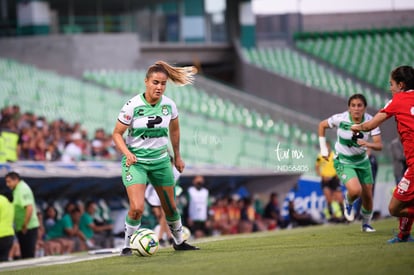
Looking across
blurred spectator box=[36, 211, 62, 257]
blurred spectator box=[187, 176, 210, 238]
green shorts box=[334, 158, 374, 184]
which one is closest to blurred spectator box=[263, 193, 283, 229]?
blurred spectator box=[187, 176, 210, 238]

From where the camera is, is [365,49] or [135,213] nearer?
[135,213]

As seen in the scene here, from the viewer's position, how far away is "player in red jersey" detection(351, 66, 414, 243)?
12.1 metres

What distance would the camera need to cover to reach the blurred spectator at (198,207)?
2425 cm

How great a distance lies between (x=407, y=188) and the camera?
1208 cm

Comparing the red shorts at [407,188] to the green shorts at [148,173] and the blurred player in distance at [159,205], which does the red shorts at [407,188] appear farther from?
the blurred player in distance at [159,205]

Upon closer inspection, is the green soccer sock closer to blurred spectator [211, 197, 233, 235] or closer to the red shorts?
the red shorts

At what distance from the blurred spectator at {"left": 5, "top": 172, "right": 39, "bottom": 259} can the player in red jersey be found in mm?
8293

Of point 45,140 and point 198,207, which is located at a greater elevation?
point 45,140

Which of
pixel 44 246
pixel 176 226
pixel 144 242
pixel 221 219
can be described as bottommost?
pixel 221 219

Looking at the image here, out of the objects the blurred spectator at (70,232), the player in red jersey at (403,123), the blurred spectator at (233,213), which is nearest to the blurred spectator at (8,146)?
the blurred spectator at (70,232)

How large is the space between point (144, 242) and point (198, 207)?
1124 cm

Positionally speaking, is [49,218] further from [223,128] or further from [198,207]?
[223,128]

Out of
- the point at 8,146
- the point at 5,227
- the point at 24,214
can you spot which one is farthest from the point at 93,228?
the point at 5,227

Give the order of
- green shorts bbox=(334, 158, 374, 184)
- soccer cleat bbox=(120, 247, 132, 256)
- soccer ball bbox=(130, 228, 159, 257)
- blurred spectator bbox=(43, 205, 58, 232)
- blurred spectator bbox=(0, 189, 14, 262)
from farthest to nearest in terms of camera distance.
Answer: blurred spectator bbox=(43, 205, 58, 232), blurred spectator bbox=(0, 189, 14, 262), green shorts bbox=(334, 158, 374, 184), soccer cleat bbox=(120, 247, 132, 256), soccer ball bbox=(130, 228, 159, 257)
